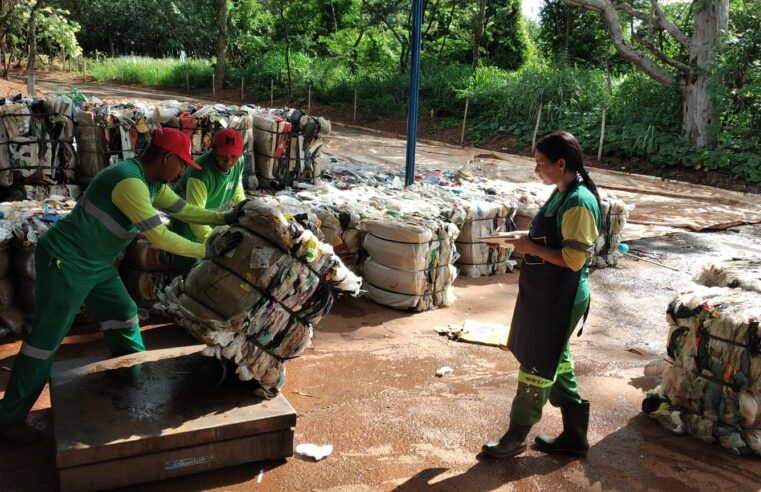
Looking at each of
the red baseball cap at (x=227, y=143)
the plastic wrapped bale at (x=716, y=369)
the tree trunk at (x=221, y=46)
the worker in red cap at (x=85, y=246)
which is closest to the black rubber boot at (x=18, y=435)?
the worker in red cap at (x=85, y=246)

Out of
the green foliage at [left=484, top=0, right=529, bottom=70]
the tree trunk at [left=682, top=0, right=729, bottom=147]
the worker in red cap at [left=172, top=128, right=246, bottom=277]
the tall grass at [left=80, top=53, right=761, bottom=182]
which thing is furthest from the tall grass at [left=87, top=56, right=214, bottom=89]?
the worker in red cap at [left=172, top=128, right=246, bottom=277]

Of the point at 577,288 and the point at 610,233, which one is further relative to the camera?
the point at 610,233

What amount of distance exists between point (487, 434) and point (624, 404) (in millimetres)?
1104

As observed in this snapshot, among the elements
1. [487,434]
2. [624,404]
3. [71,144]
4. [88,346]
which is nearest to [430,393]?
[487,434]

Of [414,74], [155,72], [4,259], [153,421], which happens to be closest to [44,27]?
[155,72]

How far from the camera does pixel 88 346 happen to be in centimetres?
496

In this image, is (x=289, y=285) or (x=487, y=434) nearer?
(x=289, y=285)

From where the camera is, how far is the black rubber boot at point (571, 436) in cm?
365

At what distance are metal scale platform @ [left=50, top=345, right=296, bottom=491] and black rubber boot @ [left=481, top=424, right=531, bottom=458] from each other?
43.1 inches

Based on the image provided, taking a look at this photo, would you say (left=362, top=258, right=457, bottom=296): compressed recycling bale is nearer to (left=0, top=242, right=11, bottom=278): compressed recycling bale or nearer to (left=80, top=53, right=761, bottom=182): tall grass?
(left=0, top=242, right=11, bottom=278): compressed recycling bale

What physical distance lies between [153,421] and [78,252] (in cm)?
99

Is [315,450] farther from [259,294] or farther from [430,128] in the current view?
[430,128]

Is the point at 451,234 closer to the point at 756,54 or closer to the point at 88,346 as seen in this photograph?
the point at 88,346

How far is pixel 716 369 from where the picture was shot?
3.78m
